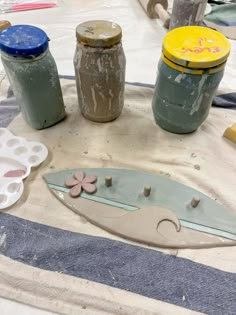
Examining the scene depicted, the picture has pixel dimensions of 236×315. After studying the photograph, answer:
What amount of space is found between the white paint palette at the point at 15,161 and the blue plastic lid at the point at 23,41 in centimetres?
17

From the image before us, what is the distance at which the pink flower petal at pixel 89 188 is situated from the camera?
482 mm

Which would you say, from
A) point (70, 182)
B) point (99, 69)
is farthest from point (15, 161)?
point (99, 69)

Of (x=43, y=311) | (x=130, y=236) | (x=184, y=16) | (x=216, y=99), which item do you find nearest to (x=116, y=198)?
(x=130, y=236)

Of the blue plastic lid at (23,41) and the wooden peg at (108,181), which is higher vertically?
the blue plastic lid at (23,41)

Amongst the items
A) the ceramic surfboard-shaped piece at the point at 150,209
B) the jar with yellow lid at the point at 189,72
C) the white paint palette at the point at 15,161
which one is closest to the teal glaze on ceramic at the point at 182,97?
the jar with yellow lid at the point at 189,72

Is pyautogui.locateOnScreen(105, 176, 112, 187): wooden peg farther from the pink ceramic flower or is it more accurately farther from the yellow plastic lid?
the yellow plastic lid

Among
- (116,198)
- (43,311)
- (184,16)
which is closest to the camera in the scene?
(43,311)

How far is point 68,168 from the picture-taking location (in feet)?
1.72

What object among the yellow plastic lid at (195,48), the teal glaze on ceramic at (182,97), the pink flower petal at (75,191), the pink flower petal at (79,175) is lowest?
the pink flower petal at (75,191)

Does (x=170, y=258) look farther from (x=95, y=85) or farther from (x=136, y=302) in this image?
(x=95, y=85)

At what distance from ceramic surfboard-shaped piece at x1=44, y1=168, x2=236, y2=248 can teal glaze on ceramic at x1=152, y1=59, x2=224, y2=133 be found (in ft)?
0.41

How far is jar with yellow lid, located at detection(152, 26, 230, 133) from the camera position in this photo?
46 cm

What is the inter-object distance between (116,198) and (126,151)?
0.37 ft

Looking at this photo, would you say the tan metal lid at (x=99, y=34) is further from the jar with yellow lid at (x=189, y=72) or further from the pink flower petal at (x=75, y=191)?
the pink flower petal at (x=75, y=191)
